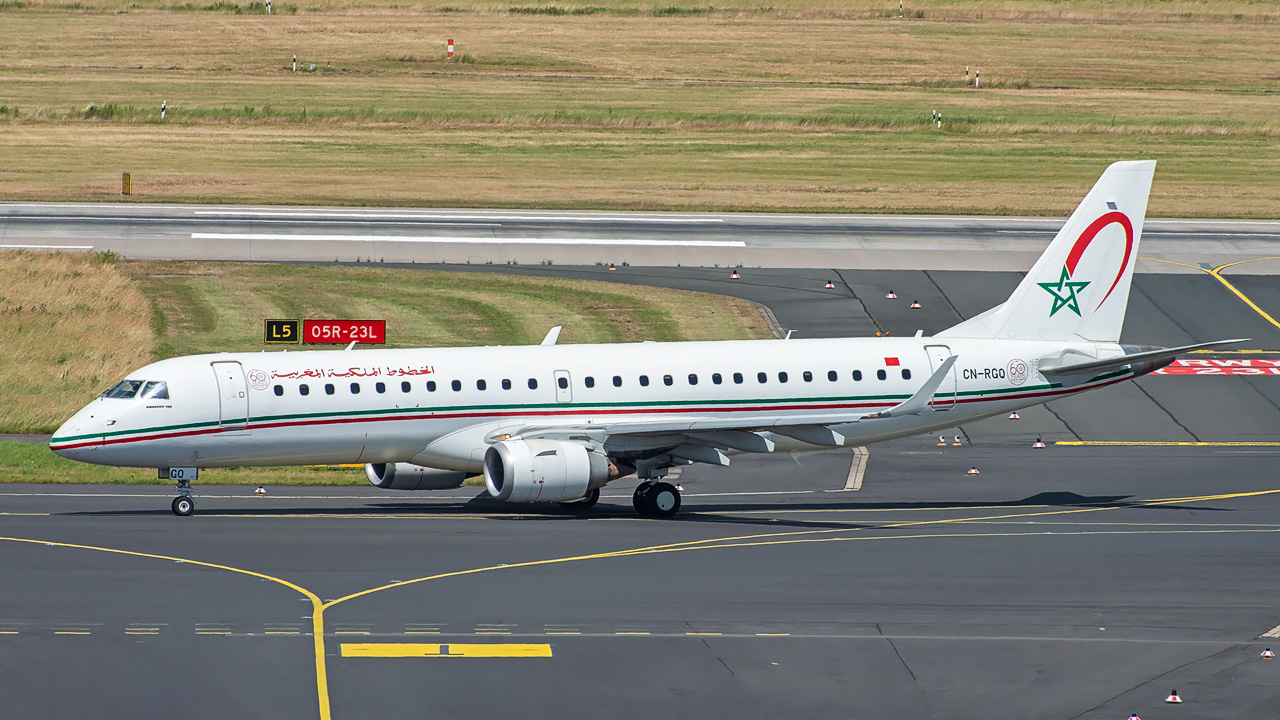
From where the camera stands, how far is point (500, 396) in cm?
3797

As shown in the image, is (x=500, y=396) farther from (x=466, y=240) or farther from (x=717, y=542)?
(x=466, y=240)

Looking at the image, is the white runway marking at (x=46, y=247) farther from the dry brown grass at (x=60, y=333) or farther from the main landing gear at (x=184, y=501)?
the main landing gear at (x=184, y=501)

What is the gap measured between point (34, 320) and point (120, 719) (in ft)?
124

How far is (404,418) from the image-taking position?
37062 millimetres

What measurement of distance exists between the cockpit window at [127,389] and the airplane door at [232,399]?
174cm

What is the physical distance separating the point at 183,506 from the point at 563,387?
9075 mm

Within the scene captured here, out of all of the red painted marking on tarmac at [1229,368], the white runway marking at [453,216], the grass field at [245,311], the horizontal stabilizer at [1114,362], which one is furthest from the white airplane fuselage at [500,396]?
the white runway marking at [453,216]

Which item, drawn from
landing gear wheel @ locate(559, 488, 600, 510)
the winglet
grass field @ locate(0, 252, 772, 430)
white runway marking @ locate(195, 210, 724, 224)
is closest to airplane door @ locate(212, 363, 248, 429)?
landing gear wheel @ locate(559, 488, 600, 510)

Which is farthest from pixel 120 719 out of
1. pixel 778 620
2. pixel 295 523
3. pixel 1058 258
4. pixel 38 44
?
pixel 38 44

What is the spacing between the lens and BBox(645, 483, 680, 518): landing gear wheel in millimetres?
38125

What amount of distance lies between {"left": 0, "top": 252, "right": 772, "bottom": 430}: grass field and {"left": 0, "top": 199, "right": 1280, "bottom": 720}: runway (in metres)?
13.3

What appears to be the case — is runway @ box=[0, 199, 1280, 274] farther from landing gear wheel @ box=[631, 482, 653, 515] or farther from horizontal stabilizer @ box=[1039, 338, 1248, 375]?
landing gear wheel @ box=[631, 482, 653, 515]

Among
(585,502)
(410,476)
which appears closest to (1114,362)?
(585,502)

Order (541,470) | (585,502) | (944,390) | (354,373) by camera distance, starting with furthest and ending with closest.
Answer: (944,390) → (585,502) → (354,373) → (541,470)
